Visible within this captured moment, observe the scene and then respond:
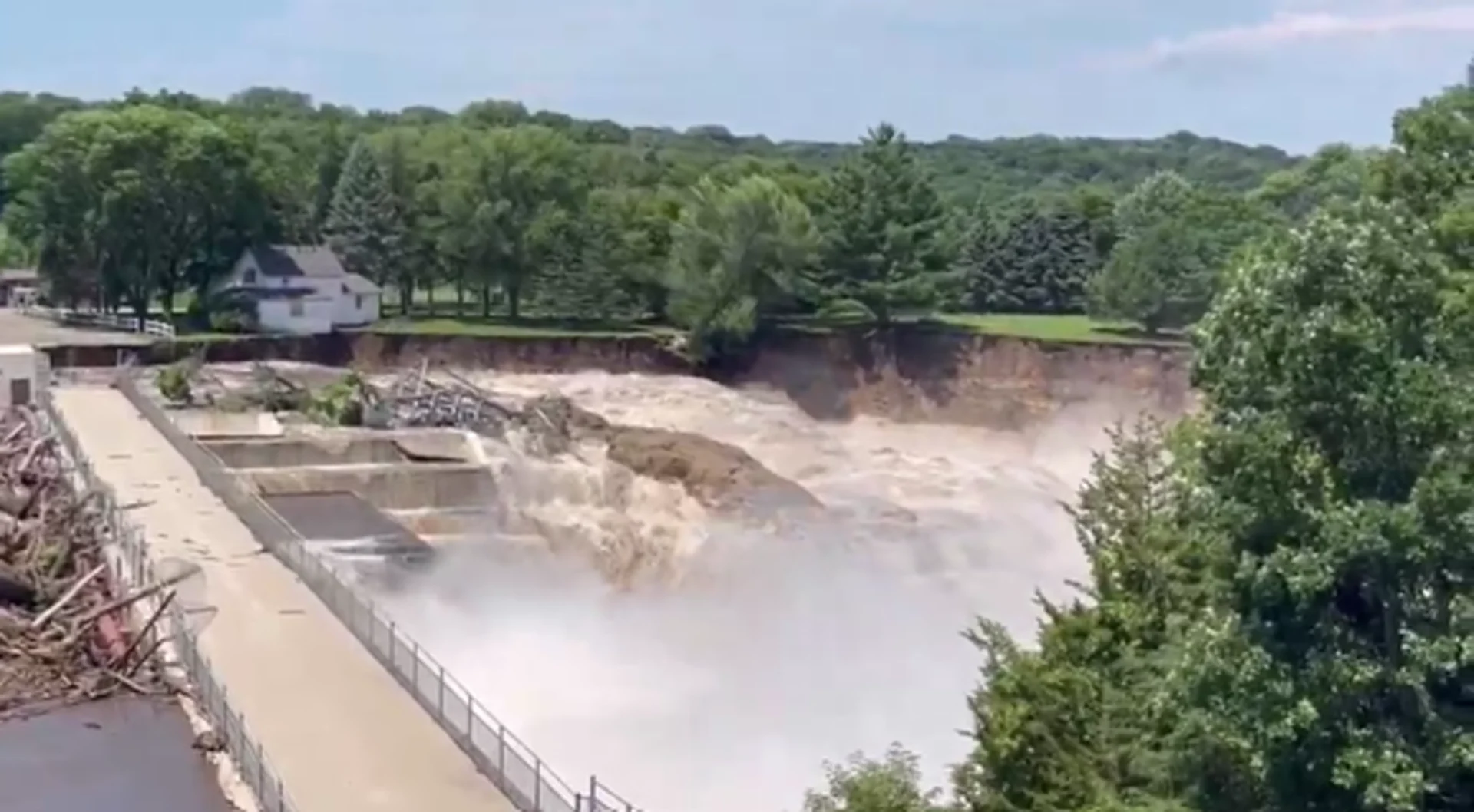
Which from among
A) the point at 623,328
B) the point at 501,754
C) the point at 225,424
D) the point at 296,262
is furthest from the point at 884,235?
the point at 501,754

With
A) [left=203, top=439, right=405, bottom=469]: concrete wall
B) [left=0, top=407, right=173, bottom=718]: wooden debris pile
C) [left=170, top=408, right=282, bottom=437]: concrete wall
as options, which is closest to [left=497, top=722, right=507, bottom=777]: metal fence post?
[left=0, top=407, right=173, bottom=718]: wooden debris pile

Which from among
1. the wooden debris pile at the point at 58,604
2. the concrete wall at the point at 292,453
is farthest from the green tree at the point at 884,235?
the wooden debris pile at the point at 58,604

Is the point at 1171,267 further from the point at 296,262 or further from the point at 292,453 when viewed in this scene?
the point at 292,453

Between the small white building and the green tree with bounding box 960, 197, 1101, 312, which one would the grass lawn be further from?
the small white building

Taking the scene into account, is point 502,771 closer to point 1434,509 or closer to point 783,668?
point 1434,509

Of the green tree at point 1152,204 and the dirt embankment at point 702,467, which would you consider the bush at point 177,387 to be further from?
the green tree at point 1152,204

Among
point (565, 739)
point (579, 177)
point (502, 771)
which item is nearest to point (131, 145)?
point (579, 177)

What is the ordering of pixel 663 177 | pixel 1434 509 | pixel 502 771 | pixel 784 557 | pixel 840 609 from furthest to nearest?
pixel 663 177 → pixel 784 557 → pixel 840 609 → pixel 502 771 → pixel 1434 509
